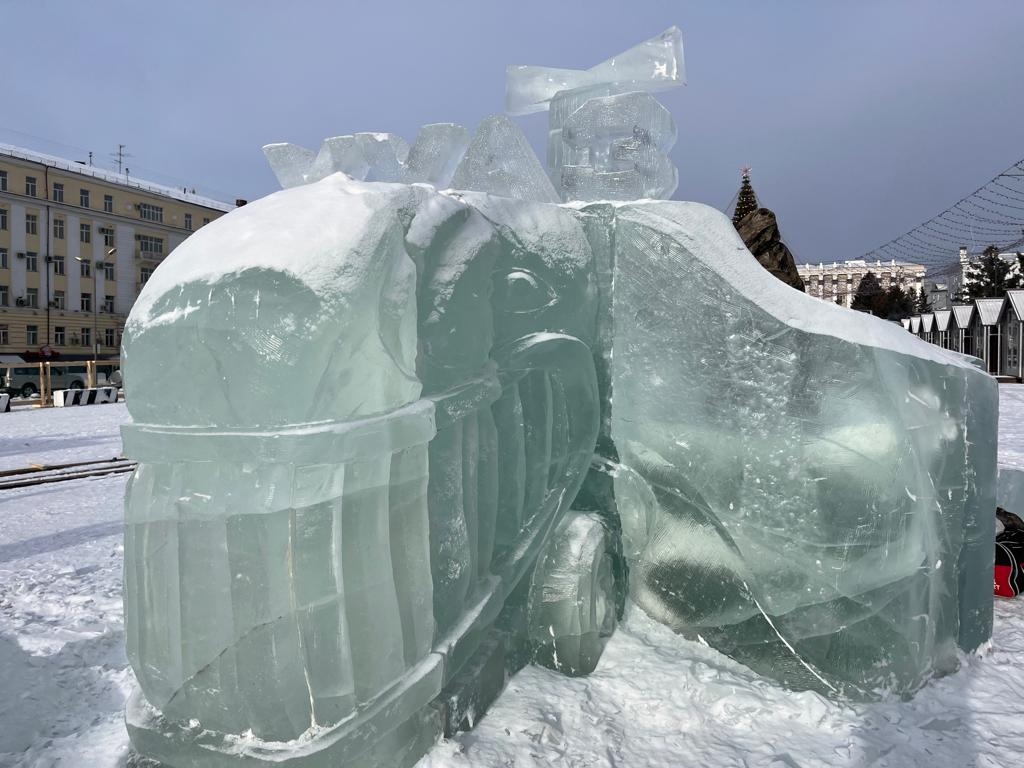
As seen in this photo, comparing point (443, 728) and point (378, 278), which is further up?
point (378, 278)

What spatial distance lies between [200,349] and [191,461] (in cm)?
29

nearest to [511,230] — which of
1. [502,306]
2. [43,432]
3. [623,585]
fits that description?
[502,306]

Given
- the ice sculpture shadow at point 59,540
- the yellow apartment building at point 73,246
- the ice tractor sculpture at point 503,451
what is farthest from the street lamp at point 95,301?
the ice tractor sculpture at point 503,451

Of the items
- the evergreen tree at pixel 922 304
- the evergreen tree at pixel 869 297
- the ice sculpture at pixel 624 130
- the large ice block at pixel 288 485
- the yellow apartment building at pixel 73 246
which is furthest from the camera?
the evergreen tree at pixel 922 304

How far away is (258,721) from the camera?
1.94m

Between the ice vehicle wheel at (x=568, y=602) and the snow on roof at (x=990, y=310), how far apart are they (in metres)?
28.5

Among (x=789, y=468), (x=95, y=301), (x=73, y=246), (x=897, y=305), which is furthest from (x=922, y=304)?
(x=789, y=468)

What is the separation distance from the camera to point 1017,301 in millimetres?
24406

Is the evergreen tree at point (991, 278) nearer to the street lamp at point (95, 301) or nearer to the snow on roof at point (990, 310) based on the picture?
the snow on roof at point (990, 310)

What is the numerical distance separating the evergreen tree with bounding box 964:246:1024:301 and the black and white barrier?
39.3 meters

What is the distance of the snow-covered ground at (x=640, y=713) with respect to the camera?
2.55 meters

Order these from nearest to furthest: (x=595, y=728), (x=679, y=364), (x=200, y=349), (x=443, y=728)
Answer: (x=200, y=349) < (x=443, y=728) < (x=595, y=728) < (x=679, y=364)

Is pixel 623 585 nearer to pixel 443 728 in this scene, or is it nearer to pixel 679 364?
pixel 679 364

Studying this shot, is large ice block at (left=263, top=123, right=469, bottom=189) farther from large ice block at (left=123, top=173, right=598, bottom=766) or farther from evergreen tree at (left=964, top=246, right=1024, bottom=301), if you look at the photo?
evergreen tree at (left=964, top=246, right=1024, bottom=301)
